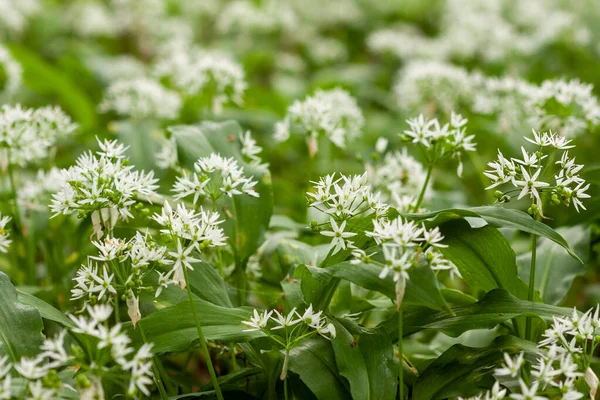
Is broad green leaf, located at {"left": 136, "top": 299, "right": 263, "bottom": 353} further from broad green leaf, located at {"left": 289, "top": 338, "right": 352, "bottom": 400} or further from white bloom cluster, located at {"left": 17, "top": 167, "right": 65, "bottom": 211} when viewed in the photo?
white bloom cluster, located at {"left": 17, "top": 167, "right": 65, "bottom": 211}

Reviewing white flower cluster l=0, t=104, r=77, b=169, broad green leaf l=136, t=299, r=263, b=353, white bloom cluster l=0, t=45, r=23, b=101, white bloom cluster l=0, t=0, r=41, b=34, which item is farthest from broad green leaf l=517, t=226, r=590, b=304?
white bloom cluster l=0, t=0, r=41, b=34

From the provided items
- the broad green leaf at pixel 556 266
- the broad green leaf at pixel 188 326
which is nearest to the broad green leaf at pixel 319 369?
the broad green leaf at pixel 188 326

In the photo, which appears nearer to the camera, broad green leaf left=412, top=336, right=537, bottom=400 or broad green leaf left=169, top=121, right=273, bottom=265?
broad green leaf left=412, top=336, right=537, bottom=400

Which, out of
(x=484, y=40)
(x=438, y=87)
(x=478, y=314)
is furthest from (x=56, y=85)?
(x=478, y=314)

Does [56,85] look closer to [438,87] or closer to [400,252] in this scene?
[438,87]

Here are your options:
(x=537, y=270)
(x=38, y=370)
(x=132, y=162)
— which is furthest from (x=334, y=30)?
(x=38, y=370)

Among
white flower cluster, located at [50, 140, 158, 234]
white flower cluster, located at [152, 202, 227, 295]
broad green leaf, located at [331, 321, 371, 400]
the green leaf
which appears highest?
white flower cluster, located at [50, 140, 158, 234]

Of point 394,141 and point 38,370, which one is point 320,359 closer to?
point 38,370
